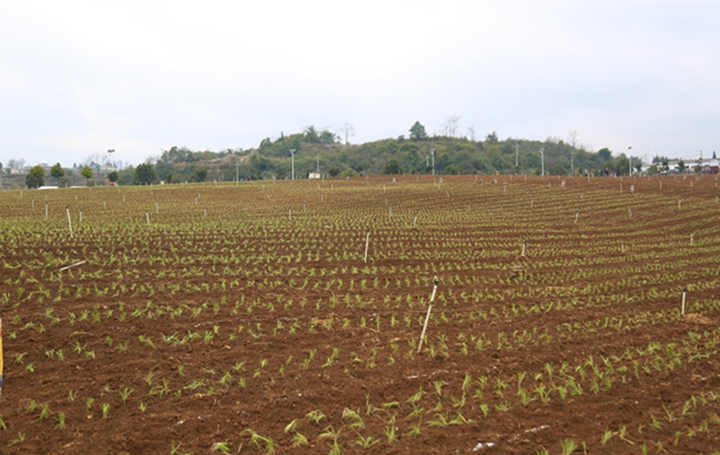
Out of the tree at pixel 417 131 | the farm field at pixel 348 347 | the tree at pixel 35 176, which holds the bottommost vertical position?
the farm field at pixel 348 347

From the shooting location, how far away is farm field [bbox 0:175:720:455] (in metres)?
5.59

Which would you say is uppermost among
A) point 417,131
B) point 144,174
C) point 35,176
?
point 417,131

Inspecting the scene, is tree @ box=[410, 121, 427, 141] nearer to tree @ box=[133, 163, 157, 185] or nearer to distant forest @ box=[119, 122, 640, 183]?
distant forest @ box=[119, 122, 640, 183]

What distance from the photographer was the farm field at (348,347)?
559 centimetres

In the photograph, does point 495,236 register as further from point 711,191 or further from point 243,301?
point 711,191

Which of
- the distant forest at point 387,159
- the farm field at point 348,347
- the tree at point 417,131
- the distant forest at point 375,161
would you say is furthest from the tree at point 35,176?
the tree at point 417,131

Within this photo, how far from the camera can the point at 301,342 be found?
8.42m

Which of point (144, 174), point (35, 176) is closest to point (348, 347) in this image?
point (35, 176)

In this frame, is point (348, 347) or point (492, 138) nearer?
point (348, 347)

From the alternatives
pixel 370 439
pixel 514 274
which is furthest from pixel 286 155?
pixel 370 439

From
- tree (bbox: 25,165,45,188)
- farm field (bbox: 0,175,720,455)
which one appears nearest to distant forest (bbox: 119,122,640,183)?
tree (bbox: 25,165,45,188)

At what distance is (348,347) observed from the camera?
8.25m

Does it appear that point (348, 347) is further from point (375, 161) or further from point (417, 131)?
point (417, 131)

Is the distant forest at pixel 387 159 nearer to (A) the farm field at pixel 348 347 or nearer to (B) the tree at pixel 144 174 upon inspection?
(B) the tree at pixel 144 174
